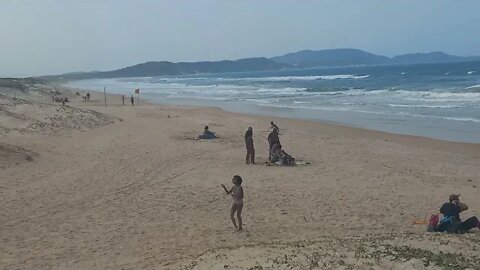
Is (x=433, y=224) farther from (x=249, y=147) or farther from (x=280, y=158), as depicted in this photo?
(x=249, y=147)

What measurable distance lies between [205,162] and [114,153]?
11.2 ft

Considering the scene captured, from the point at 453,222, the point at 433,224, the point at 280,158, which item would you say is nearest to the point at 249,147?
the point at 280,158

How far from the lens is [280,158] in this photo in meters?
15.9

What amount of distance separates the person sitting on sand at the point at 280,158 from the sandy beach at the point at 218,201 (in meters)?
0.54

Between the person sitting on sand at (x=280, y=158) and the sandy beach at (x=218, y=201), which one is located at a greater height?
the person sitting on sand at (x=280, y=158)

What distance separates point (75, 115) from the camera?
2600 cm

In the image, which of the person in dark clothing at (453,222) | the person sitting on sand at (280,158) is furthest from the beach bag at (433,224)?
the person sitting on sand at (280,158)

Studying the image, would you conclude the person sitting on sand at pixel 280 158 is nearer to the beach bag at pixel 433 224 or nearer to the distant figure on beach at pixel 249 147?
the distant figure on beach at pixel 249 147

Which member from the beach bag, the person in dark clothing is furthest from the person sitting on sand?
the person in dark clothing

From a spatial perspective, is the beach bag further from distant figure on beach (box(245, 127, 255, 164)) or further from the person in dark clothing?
distant figure on beach (box(245, 127, 255, 164))

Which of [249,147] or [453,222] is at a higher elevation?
[249,147]

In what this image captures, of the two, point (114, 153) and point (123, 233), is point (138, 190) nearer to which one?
point (123, 233)

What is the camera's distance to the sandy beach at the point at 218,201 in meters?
7.38

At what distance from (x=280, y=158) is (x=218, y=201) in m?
4.41
